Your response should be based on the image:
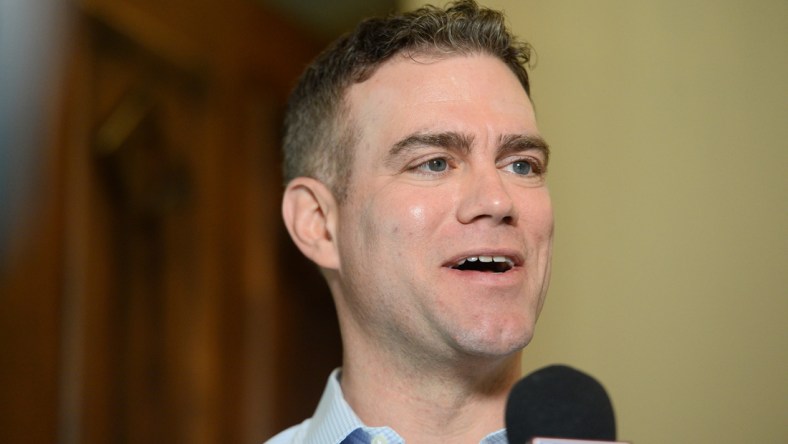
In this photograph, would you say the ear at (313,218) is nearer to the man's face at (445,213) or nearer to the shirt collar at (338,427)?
the man's face at (445,213)

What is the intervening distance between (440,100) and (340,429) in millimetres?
567

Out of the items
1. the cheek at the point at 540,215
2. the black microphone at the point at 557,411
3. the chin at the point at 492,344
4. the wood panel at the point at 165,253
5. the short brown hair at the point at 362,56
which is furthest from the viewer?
the wood panel at the point at 165,253

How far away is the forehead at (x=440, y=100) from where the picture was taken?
157cm

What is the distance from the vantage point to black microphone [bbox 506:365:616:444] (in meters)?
1.08

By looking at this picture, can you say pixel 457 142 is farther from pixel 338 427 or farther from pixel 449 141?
pixel 338 427

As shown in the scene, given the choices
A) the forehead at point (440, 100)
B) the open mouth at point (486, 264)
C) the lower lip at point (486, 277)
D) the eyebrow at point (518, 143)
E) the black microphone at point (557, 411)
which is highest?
the forehead at point (440, 100)

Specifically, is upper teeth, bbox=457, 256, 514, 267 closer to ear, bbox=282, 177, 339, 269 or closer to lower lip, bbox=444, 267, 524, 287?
lower lip, bbox=444, 267, 524, 287

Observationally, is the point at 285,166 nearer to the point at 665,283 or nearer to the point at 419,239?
the point at 419,239

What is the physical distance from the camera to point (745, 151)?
1841 mm

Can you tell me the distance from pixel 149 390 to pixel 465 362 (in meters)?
1.53

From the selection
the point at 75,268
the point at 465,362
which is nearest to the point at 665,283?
the point at 465,362

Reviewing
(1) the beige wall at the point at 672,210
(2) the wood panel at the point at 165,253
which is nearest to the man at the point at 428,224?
(1) the beige wall at the point at 672,210

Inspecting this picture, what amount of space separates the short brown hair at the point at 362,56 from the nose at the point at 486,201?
0.25m

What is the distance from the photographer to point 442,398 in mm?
1563
